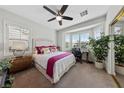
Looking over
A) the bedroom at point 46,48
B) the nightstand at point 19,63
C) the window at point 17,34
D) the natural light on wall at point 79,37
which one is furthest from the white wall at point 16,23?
the natural light on wall at point 79,37

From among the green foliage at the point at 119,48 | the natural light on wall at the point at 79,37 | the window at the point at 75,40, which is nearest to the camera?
the green foliage at the point at 119,48

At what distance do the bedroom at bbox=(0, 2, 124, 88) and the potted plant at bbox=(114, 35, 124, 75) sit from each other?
0.16 meters

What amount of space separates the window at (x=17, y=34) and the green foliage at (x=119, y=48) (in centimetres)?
374

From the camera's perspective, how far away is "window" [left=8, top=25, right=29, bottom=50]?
Answer: 353 centimetres

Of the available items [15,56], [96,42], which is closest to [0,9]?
[15,56]

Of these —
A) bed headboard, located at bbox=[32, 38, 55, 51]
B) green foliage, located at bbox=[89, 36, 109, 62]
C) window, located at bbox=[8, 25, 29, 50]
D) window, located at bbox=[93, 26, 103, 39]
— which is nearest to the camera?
green foliage, located at bbox=[89, 36, 109, 62]

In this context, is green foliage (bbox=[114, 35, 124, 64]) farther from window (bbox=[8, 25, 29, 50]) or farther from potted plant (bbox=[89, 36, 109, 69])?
window (bbox=[8, 25, 29, 50])

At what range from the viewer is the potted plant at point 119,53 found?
2.84 m

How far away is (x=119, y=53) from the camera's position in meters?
2.95

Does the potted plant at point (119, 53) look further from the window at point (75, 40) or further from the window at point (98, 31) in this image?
the window at point (75, 40)

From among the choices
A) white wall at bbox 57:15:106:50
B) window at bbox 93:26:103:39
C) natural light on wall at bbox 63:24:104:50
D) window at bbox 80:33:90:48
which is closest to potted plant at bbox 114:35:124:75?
window at bbox 93:26:103:39
